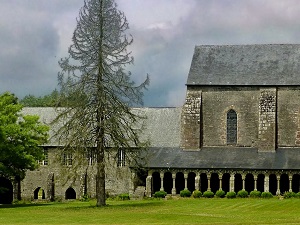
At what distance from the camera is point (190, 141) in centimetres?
6806

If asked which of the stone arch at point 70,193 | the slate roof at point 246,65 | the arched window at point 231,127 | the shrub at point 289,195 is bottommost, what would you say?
the stone arch at point 70,193

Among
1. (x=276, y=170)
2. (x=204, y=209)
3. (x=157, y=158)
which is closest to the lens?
(x=204, y=209)

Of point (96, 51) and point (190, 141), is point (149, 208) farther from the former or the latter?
point (190, 141)

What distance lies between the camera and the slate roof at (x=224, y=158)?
6334 cm

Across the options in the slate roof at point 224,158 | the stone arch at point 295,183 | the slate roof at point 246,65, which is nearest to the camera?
the slate roof at point 224,158

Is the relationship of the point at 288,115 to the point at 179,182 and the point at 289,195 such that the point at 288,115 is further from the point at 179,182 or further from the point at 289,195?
the point at 179,182

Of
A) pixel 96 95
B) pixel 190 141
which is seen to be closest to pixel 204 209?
pixel 96 95

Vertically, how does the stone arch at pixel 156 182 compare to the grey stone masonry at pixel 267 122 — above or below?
below

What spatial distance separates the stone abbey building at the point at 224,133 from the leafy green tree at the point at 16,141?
7.72 meters

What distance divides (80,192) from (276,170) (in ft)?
62.7

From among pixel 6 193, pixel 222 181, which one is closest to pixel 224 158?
pixel 222 181

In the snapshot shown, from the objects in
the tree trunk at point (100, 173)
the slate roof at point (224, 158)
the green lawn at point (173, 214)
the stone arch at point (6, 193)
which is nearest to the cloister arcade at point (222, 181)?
the slate roof at point (224, 158)

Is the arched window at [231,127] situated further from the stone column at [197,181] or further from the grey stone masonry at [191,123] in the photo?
the stone column at [197,181]

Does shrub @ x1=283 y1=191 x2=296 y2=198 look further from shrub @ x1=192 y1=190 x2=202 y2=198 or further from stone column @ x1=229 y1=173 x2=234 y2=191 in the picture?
shrub @ x1=192 y1=190 x2=202 y2=198
